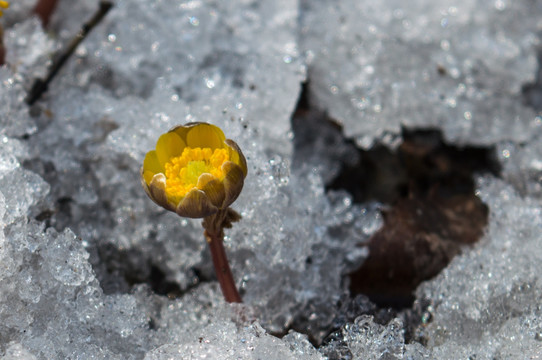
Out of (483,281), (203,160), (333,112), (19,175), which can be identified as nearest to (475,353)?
(483,281)

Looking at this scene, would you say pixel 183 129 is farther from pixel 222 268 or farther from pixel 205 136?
pixel 222 268

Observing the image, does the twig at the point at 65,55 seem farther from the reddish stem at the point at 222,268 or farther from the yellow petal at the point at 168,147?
the reddish stem at the point at 222,268

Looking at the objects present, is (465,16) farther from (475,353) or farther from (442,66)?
(475,353)

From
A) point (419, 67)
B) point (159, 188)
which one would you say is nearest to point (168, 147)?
point (159, 188)

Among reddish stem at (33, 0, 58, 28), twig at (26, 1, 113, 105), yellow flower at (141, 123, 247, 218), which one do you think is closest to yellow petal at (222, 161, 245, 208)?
yellow flower at (141, 123, 247, 218)

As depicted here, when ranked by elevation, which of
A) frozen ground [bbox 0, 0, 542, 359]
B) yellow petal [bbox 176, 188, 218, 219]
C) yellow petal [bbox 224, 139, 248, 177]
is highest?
yellow petal [bbox 224, 139, 248, 177]

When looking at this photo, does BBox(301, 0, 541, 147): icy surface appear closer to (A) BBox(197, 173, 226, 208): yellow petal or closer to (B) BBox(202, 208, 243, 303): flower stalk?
(B) BBox(202, 208, 243, 303): flower stalk

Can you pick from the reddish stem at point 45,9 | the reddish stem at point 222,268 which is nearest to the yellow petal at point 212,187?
the reddish stem at point 222,268
